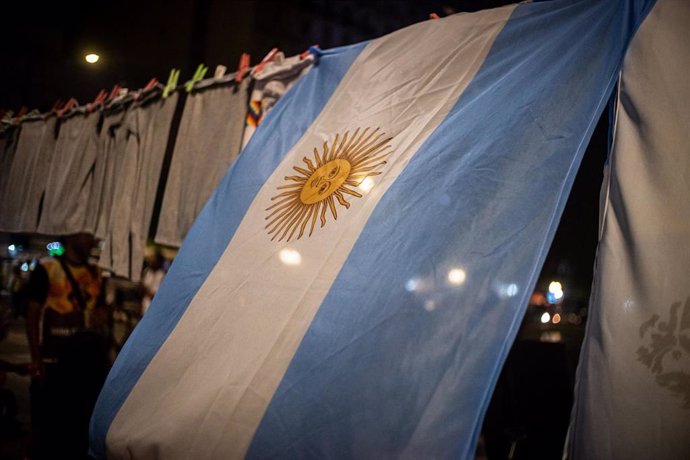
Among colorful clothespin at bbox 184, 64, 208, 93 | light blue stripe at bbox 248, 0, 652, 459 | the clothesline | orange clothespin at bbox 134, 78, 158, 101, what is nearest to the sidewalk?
the clothesline

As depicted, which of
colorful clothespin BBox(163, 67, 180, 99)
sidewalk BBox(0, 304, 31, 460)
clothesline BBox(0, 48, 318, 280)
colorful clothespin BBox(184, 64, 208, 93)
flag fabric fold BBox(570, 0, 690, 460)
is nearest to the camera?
flag fabric fold BBox(570, 0, 690, 460)

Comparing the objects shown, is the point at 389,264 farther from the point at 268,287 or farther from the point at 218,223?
the point at 218,223

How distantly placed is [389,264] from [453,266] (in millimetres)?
249

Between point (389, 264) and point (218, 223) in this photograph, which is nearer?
point (389, 264)

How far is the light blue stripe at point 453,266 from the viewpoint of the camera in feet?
5.20

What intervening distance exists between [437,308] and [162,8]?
4.64 meters

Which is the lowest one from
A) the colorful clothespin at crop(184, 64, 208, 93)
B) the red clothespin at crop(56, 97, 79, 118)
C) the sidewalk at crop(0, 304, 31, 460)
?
the sidewalk at crop(0, 304, 31, 460)

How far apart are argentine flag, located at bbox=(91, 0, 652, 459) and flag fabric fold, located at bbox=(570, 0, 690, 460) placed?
0.13 metres

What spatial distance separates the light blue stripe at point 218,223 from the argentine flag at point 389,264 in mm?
14

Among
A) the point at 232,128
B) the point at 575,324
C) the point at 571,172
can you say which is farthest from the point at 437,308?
the point at 575,324

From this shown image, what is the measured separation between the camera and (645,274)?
5.10 ft

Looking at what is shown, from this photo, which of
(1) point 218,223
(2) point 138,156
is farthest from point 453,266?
(2) point 138,156

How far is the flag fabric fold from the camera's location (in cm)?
145

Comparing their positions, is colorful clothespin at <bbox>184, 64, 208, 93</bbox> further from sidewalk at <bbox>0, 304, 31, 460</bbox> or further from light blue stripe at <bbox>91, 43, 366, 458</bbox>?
sidewalk at <bbox>0, 304, 31, 460</bbox>
